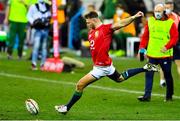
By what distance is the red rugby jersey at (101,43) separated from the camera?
14414mm

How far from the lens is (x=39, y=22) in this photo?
22438 millimetres

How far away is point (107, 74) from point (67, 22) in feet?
63.1

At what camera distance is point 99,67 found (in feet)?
47.8

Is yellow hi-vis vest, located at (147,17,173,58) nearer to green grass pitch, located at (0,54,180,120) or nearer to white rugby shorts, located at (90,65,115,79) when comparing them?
green grass pitch, located at (0,54,180,120)

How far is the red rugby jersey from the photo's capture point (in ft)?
47.3

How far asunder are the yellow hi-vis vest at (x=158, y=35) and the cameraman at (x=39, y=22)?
6462mm

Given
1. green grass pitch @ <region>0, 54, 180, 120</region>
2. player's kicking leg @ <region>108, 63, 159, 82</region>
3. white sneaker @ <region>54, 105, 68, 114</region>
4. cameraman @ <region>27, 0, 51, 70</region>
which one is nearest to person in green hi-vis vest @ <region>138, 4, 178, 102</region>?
green grass pitch @ <region>0, 54, 180, 120</region>

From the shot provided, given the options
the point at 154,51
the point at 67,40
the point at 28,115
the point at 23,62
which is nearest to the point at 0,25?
the point at 67,40

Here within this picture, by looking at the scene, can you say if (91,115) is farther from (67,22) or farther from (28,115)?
(67,22)

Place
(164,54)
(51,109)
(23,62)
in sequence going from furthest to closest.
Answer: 1. (23,62)
2. (164,54)
3. (51,109)

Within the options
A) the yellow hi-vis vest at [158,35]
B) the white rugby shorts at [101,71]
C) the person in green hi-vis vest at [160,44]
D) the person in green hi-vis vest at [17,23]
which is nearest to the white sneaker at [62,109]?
the white rugby shorts at [101,71]

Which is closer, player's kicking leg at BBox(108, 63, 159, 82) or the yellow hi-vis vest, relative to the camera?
player's kicking leg at BBox(108, 63, 159, 82)

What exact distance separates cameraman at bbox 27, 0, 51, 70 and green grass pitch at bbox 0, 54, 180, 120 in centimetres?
72

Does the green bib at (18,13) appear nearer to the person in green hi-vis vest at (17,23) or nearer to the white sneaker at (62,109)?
the person in green hi-vis vest at (17,23)
